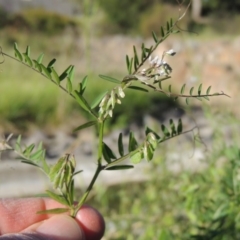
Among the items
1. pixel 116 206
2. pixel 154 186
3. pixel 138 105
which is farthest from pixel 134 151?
pixel 138 105

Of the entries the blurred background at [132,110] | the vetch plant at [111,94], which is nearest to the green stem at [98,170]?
the vetch plant at [111,94]

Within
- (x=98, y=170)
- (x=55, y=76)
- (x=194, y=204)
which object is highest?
(x=55, y=76)

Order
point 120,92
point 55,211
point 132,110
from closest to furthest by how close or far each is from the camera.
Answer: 1. point 120,92
2. point 55,211
3. point 132,110

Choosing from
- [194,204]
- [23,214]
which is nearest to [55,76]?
[23,214]

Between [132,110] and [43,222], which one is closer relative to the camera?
[43,222]

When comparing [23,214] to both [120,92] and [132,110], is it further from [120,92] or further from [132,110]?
[132,110]

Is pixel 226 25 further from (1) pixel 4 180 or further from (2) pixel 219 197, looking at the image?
(2) pixel 219 197

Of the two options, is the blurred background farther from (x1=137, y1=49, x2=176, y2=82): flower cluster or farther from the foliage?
(x1=137, y1=49, x2=176, y2=82): flower cluster
